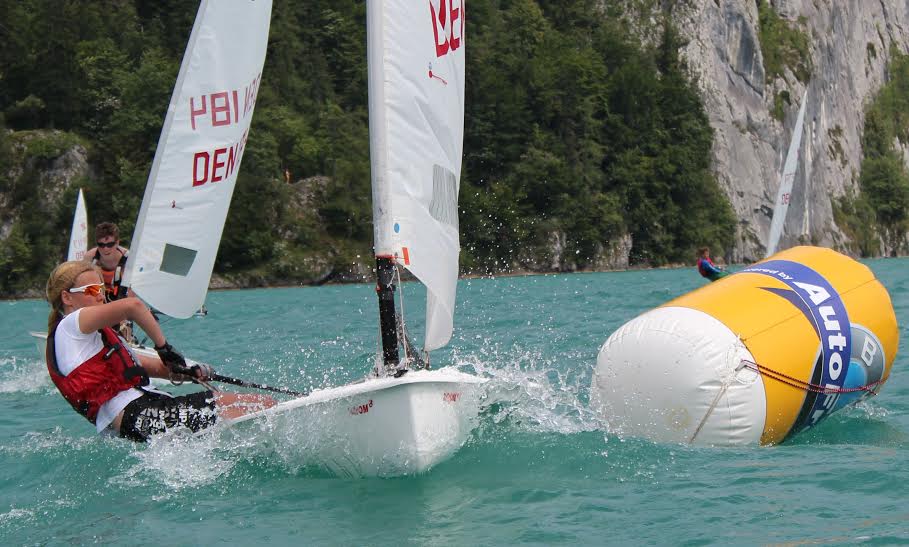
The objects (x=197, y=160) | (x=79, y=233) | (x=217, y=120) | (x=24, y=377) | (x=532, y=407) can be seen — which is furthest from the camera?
(x=79, y=233)

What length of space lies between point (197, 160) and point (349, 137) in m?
46.1

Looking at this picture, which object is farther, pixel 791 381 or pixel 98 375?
pixel 791 381

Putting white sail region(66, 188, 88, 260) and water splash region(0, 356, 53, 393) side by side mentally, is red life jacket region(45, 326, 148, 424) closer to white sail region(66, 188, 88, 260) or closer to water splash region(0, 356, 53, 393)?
water splash region(0, 356, 53, 393)

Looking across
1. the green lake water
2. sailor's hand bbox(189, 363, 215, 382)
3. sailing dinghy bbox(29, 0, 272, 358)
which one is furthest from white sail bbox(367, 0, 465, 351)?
sailing dinghy bbox(29, 0, 272, 358)

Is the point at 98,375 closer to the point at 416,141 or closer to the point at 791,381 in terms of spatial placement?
the point at 416,141

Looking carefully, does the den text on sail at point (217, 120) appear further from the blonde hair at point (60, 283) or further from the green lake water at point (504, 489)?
the blonde hair at point (60, 283)

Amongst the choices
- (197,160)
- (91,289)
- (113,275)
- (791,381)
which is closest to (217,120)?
(197,160)

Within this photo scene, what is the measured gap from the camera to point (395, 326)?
19.3ft

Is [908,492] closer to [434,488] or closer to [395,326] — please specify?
[434,488]

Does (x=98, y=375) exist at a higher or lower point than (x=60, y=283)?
lower

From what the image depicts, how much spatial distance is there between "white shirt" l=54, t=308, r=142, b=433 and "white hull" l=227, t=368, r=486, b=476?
0.70 meters

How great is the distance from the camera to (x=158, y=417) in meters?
6.09

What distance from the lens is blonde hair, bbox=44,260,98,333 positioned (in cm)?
591

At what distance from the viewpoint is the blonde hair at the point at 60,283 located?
5906mm
